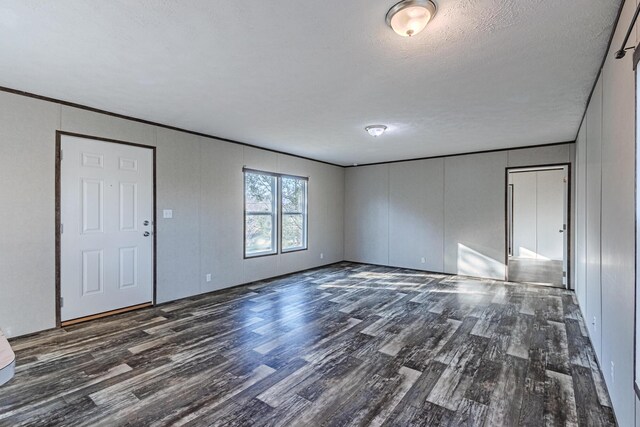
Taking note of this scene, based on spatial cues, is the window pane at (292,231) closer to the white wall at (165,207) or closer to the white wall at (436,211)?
the white wall at (165,207)

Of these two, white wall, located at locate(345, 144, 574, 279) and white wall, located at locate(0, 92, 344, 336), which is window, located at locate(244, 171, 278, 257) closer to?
white wall, located at locate(0, 92, 344, 336)

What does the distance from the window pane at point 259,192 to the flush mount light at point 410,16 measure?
4.04 m

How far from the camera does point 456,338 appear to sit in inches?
126

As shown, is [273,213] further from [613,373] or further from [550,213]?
[550,213]

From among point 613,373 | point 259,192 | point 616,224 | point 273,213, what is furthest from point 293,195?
point 613,373

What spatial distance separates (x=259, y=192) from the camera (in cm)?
579

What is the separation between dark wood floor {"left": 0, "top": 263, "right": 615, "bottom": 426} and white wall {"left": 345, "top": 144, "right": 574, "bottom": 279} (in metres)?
1.86

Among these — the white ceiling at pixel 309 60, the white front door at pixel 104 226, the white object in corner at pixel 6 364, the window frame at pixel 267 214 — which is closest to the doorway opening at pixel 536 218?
the white ceiling at pixel 309 60

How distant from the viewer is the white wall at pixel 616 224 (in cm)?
162

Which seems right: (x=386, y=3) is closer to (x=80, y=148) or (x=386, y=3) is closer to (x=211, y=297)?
(x=80, y=148)

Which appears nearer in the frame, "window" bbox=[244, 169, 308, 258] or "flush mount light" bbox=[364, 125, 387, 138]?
"flush mount light" bbox=[364, 125, 387, 138]

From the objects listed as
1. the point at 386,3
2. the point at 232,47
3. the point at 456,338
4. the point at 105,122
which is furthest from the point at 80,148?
the point at 456,338

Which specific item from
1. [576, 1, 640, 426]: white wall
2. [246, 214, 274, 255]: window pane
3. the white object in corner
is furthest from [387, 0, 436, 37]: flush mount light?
[246, 214, 274, 255]: window pane

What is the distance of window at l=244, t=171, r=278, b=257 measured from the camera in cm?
557
